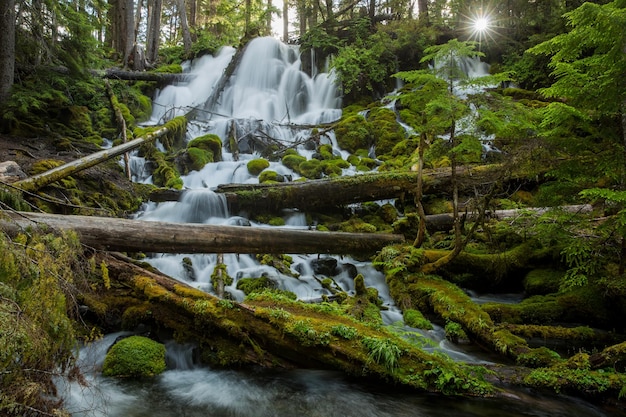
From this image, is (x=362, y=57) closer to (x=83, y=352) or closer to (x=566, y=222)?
(x=566, y=222)

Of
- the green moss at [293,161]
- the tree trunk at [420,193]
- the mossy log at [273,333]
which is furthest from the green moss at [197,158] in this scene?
the tree trunk at [420,193]

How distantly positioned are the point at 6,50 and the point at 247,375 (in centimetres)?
1246

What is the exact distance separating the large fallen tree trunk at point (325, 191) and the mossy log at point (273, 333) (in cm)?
519

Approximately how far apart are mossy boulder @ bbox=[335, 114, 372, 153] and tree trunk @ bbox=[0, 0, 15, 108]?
11580mm

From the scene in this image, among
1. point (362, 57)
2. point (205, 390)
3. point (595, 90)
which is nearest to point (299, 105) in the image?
point (362, 57)

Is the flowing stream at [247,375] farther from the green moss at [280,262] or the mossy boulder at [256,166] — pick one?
the mossy boulder at [256,166]

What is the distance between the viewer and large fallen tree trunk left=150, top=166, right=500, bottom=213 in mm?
10227

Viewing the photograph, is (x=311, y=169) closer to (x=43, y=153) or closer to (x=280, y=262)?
(x=280, y=262)

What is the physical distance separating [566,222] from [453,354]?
2.68 m

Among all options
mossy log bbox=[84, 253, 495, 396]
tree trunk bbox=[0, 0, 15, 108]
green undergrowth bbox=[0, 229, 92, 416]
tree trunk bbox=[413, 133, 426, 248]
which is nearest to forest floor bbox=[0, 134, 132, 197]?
tree trunk bbox=[0, 0, 15, 108]

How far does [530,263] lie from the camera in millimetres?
7582

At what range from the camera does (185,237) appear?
230 inches

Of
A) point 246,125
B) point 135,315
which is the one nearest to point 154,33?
point 246,125

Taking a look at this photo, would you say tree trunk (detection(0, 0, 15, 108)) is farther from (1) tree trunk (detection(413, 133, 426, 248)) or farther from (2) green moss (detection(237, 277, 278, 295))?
(1) tree trunk (detection(413, 133, 426, 248))
